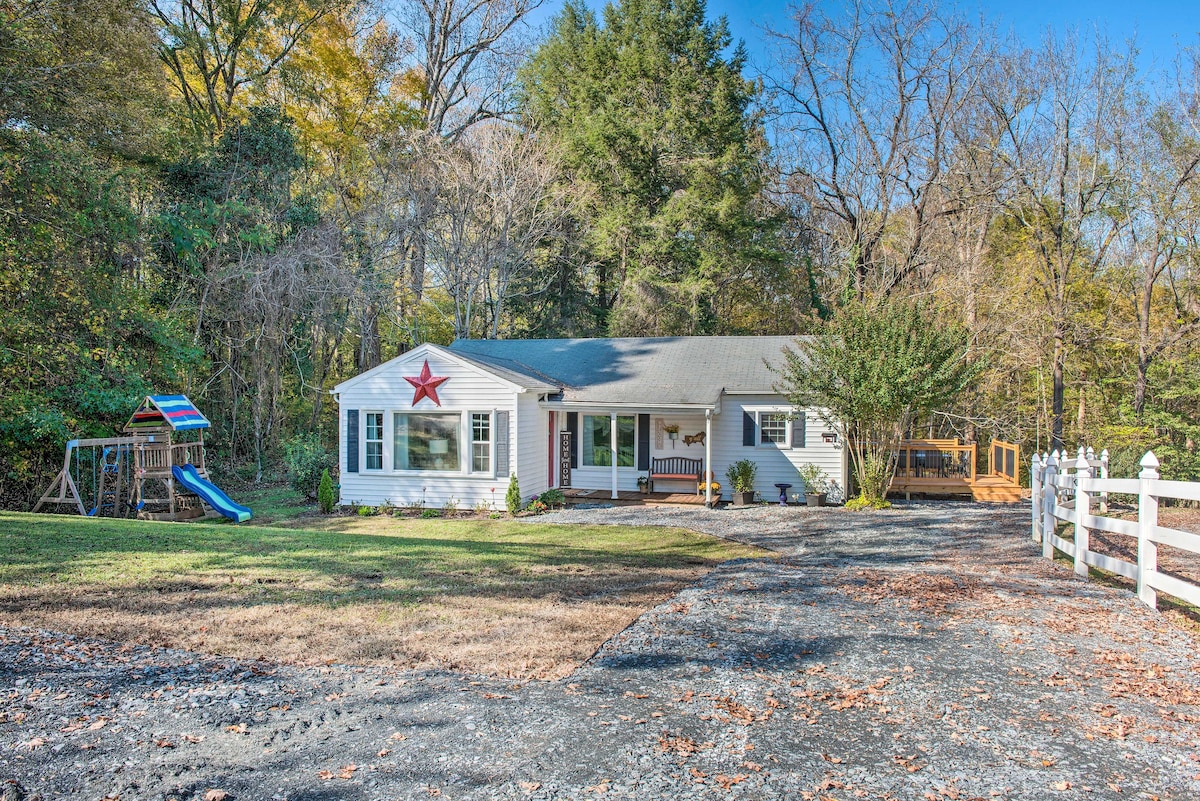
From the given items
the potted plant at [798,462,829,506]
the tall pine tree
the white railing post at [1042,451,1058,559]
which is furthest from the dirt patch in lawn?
the tall pine tree

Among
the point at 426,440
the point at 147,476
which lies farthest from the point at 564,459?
the point at 147,476

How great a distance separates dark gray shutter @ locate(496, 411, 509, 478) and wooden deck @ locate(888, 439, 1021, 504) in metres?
8.56

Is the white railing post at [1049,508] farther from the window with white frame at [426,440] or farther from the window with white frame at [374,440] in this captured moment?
the window with white frame at [374,440]

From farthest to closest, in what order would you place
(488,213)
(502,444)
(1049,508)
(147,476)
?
(488,213) → (502,444) → (147,476) → (1049,508)

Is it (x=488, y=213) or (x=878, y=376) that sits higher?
(x=488, y=213)

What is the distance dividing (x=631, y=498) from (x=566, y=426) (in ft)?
7.92

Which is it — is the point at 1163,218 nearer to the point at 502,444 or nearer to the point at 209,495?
the point at 502,444

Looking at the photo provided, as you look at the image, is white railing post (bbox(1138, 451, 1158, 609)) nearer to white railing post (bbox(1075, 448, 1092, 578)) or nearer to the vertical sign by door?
white railing post (bbox(1075, 448, 1092, 578))

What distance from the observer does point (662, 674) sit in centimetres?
459

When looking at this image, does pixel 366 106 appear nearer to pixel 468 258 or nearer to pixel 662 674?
pixel 468 258

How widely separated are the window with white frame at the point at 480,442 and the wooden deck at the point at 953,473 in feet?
29.3

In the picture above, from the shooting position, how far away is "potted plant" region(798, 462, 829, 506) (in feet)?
51.2

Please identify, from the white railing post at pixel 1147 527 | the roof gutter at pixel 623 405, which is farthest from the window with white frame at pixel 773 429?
the white railing post at pixel 1147 527

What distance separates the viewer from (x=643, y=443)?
17.3 meters
